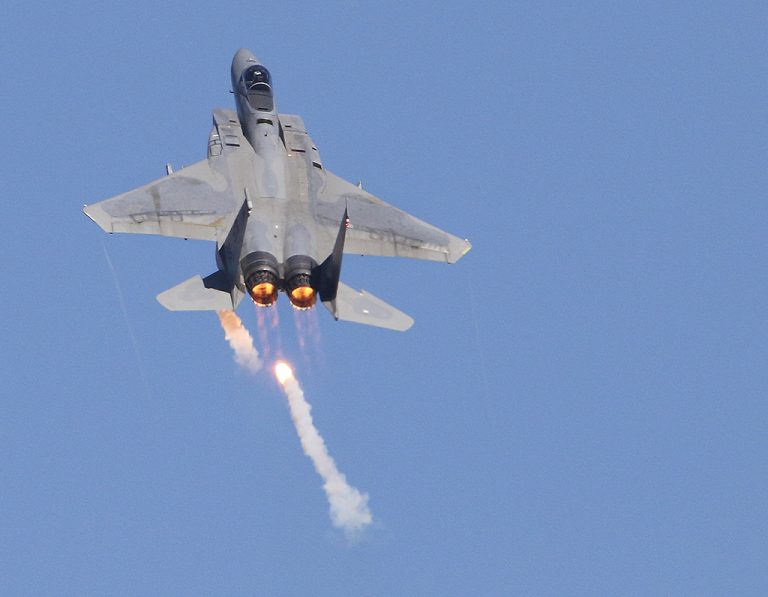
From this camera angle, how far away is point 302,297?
75062 millimetres

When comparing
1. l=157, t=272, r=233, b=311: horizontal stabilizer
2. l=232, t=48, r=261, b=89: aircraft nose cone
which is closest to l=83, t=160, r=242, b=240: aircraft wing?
l=157, t=272, r=233, b=311: horizontal stabilizer

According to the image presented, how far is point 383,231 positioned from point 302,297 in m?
6.71

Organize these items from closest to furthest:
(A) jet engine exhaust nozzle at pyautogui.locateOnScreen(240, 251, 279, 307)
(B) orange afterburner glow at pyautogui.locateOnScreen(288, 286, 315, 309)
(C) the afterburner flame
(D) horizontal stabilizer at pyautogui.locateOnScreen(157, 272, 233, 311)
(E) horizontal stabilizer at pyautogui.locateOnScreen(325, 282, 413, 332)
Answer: (D) horizontal stabilizer at pyautogui.locateOnScreen(157, 272, 233, 311) → (A) jet engine exhaust nozzle at pyautogui.locateOnScreen(240, 251, 279, 307) → (B) orange afterburner glow at pyautogui.locateOnScreen(288, 286, 315, 309) → (E) horizontal stabilizer at pyautogui.locateOnScreen(325, 282, 413, 332) → (C) the afterburner flame

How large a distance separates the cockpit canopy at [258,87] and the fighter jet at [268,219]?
0.12 feet

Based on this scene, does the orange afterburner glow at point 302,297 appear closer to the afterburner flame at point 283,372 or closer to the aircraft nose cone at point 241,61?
the afterburner flame at point 283,372

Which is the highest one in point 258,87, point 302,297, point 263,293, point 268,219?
point 258,87

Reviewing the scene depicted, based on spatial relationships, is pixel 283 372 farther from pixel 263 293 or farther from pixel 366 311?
pixel 263 293

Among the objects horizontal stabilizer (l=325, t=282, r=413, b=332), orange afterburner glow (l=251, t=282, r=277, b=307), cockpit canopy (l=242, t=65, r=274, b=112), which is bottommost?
horizontal stabilizer (l=325, t=282, r=413, b=332)

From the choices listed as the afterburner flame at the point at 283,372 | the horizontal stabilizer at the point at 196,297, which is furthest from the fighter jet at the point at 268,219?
the afterburner flame at the point at 283,372

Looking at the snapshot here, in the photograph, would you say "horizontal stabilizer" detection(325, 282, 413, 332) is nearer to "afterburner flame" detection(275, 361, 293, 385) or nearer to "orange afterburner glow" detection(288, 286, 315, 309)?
"orange afterburner glow" detection(288, 286, 315, 309)

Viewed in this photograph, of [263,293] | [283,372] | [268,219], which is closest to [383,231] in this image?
[268,219]

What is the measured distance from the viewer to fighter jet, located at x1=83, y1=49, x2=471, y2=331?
75.1 meters

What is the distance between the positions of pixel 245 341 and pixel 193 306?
6.54 m

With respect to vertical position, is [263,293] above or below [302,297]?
above
